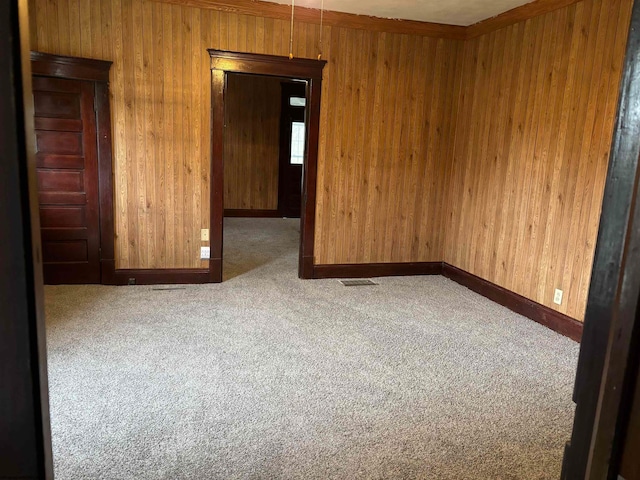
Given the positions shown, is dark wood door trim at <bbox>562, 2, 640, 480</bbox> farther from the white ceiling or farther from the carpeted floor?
the white ceiling

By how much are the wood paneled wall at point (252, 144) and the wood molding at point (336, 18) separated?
4516 mm

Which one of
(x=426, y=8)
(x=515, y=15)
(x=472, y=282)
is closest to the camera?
(x=515, y=15)

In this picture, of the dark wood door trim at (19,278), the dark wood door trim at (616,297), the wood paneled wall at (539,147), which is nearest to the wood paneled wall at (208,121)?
the wood paneled wall at (539,147)

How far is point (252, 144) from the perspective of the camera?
9.09 meters

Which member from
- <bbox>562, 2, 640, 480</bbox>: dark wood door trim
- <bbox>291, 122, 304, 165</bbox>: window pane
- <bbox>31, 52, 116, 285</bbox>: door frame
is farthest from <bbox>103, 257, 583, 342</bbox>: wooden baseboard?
<bbox>291, 122, 304, 165</bbox>: window pane

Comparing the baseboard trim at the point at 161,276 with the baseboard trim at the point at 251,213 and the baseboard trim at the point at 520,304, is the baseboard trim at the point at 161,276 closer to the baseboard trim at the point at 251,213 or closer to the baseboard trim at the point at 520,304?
the baseboard trim at the point at 520,304

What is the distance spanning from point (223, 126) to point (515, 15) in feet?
9.35

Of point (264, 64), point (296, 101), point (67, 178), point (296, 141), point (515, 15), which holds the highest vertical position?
point (515, 15)

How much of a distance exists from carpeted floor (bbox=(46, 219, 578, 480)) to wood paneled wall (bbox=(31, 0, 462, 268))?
77 cm

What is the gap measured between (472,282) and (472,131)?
1.57 metres

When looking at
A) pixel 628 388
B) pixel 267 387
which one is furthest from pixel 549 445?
pixel 628 388

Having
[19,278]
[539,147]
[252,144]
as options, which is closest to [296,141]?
[252,144]

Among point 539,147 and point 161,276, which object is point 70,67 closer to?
point 161,276

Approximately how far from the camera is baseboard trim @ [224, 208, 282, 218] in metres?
9.09
